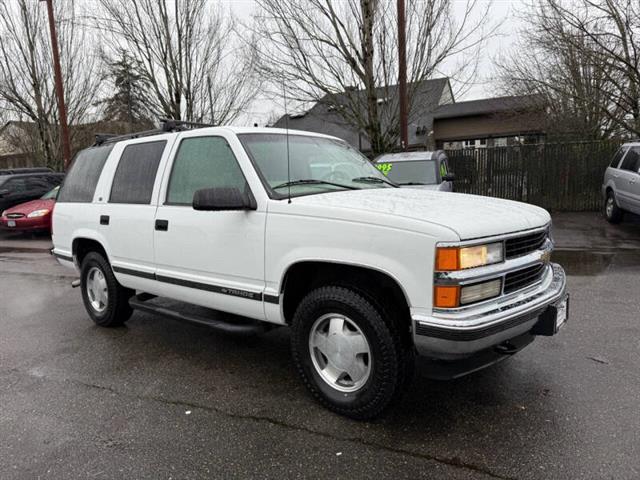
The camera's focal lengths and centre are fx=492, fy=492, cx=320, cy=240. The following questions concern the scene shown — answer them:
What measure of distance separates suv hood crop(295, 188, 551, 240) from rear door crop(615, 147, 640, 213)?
795 cm

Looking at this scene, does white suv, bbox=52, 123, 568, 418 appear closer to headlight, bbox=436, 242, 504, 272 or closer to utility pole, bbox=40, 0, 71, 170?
headlight, bbox=436, 242, 504, 272

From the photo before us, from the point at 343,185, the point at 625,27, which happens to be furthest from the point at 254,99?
the point at 343,185

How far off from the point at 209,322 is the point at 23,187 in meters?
13.3

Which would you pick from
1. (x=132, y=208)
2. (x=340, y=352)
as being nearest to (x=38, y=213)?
(x=132, y=208)

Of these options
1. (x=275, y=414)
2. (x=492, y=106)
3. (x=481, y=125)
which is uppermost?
(x=492, y=106)

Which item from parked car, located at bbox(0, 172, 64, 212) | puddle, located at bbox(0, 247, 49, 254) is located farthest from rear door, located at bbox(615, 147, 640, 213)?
parked car, located at bbox(0, 172, 64, 212)

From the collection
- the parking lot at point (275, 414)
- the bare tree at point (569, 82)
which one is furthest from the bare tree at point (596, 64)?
the parking lot at point (275, 414)

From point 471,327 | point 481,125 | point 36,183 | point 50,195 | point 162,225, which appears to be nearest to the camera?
point 471,327

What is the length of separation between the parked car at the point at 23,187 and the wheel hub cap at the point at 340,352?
1395 cm

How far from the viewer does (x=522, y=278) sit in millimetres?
3076

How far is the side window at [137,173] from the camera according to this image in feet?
14.2

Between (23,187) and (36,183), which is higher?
(36,183)

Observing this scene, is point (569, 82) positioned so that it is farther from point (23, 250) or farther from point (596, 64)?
point (23, 250)

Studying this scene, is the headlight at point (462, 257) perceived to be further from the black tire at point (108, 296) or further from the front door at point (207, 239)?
the black tire at point (108, 296)
